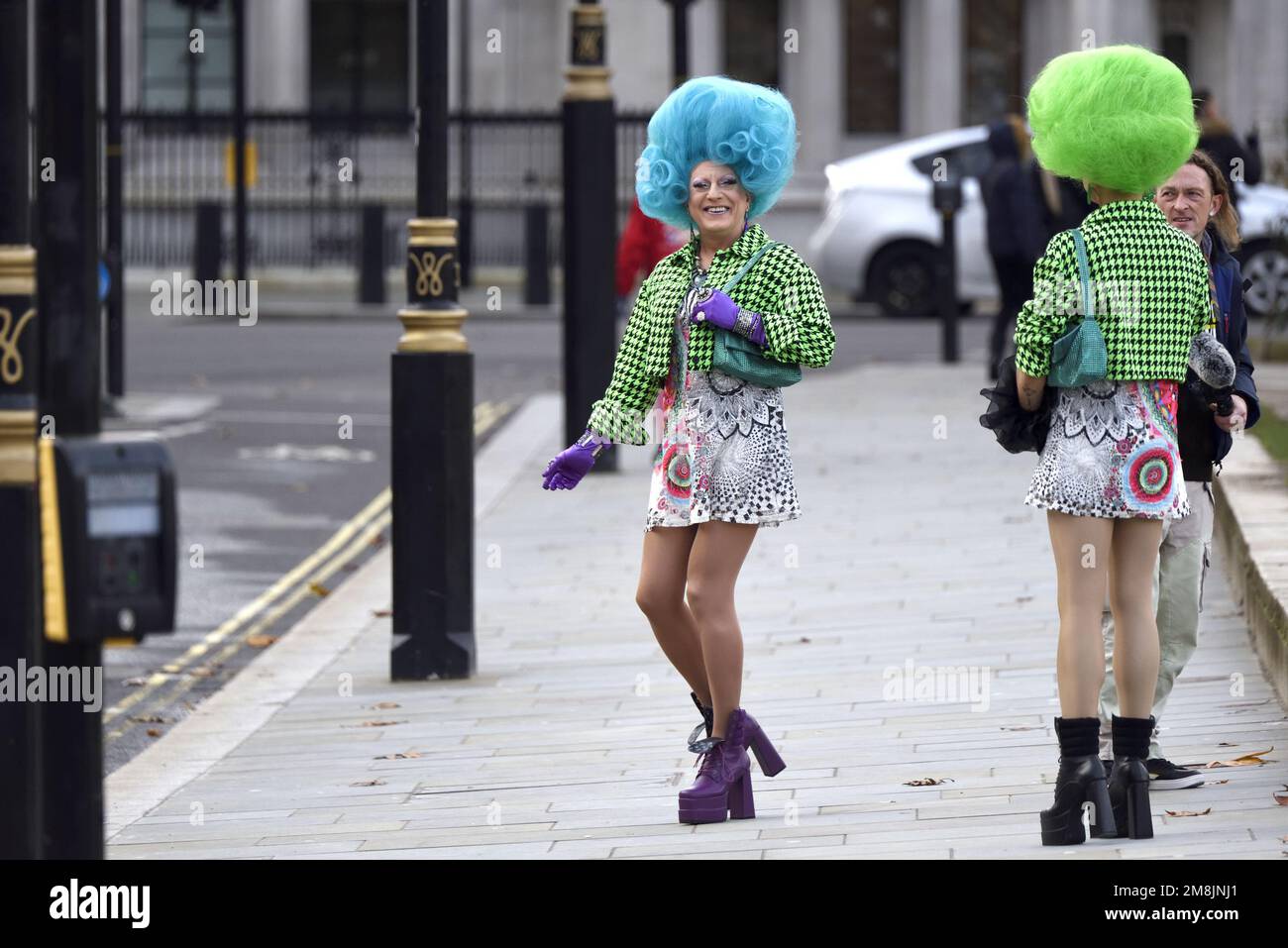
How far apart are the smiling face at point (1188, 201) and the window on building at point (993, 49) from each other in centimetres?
3610

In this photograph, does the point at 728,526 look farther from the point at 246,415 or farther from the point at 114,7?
the point at 114,7

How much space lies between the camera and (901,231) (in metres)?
25.5

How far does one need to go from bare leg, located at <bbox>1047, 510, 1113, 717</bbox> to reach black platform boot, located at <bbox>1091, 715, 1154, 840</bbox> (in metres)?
0.15

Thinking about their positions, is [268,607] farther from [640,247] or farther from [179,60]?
[179,60]

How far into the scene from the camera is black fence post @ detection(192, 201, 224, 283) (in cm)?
2930

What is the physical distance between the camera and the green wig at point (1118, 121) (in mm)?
5184

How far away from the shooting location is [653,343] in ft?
18.7

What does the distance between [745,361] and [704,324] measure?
0.13m

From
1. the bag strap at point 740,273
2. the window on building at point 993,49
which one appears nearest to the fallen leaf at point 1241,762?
the bag strap at point 740,273

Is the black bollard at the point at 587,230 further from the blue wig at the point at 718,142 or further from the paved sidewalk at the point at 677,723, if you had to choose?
the blue wig at the point at 718,142

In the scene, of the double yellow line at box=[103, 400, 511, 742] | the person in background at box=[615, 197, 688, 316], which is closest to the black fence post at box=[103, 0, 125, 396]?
the double yellow line at box=[103, 400, 511, 742]

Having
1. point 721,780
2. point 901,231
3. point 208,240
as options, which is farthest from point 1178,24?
point 721,780

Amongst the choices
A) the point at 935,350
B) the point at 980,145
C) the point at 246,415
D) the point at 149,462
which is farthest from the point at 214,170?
the point at 149,462

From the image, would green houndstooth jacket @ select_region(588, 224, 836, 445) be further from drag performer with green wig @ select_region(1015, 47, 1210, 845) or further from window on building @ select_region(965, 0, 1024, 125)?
window on building @ select_region(965, 0, 1024, 125)
